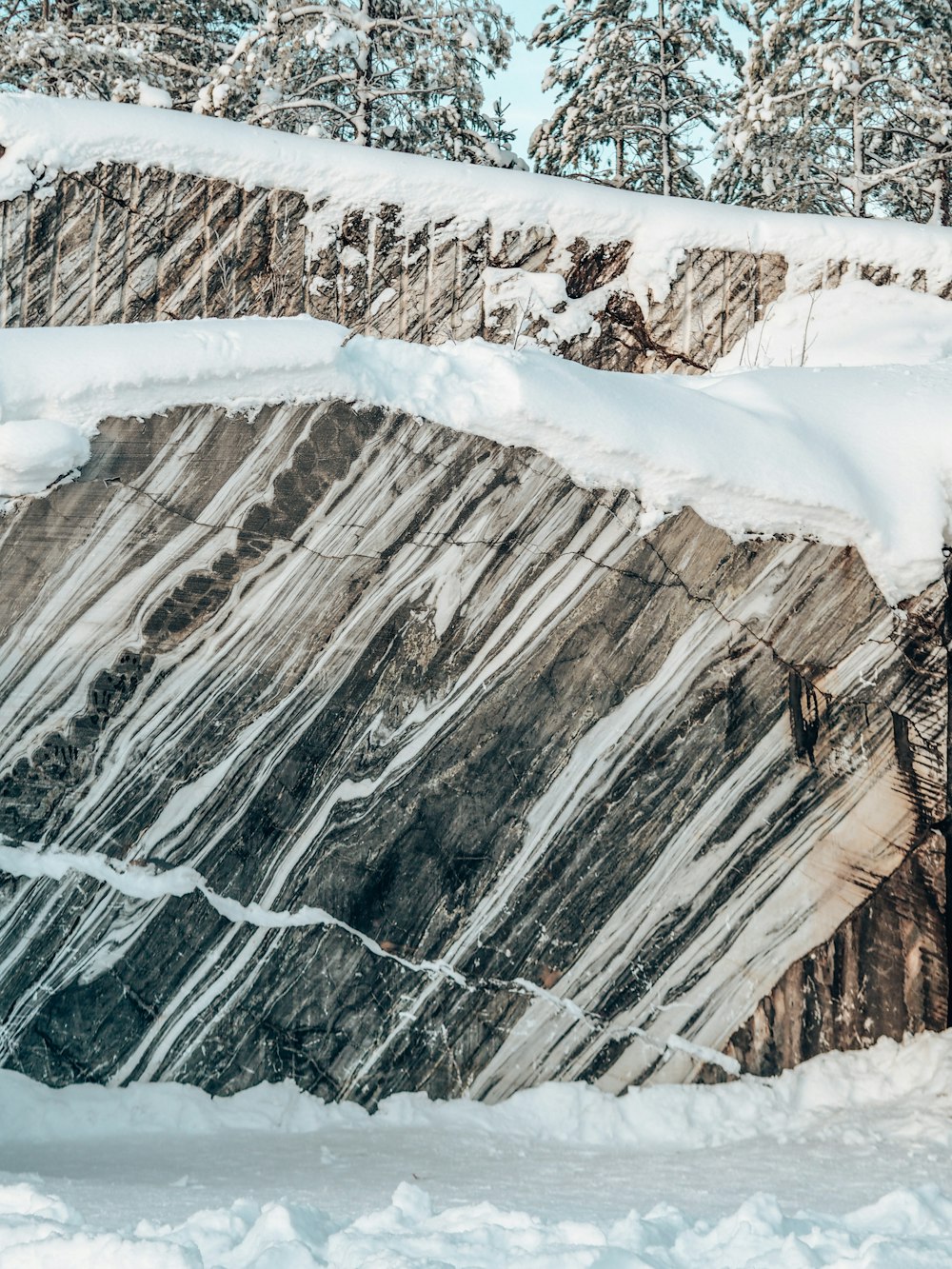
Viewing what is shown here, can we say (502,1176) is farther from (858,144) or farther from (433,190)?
(858,144)

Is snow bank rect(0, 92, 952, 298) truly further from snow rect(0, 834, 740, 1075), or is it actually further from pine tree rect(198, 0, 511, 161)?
pine tree rect(198, 0, 511, 161)

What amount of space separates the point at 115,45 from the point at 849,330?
365 inches

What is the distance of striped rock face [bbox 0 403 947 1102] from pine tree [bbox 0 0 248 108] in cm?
791

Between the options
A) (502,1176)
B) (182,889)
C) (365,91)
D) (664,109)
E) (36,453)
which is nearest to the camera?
(502,1176)

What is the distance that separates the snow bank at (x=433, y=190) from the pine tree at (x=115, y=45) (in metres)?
6.19

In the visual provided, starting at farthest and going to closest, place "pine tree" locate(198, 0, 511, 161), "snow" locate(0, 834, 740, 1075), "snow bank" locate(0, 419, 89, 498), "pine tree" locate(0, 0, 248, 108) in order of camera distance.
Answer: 1. "pine tree" locate(0, 0, 248, 108)
2. "pine tree" locate(198, 0, 511, 161)
3. "snow" locate(0, 834, 740, 1075)
4. "snow bank" locate(0, 419, 89, 498)

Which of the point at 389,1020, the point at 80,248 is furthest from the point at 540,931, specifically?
the point at 80,248

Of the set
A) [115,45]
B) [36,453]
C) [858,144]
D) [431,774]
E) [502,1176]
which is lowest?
[502,1176]

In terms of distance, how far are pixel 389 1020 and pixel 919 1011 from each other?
Answer: 1.51 meters

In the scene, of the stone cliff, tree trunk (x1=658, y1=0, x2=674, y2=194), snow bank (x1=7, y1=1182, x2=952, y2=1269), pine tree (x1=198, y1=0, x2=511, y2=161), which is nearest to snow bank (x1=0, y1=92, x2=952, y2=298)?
the stone cliff

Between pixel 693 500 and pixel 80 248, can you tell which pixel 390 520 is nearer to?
pixel 693 500

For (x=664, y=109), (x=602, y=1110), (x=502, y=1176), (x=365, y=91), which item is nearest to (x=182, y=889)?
(x=502, y=1176)

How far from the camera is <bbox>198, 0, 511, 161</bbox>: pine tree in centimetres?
906

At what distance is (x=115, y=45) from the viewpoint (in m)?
Answer: 10.9
